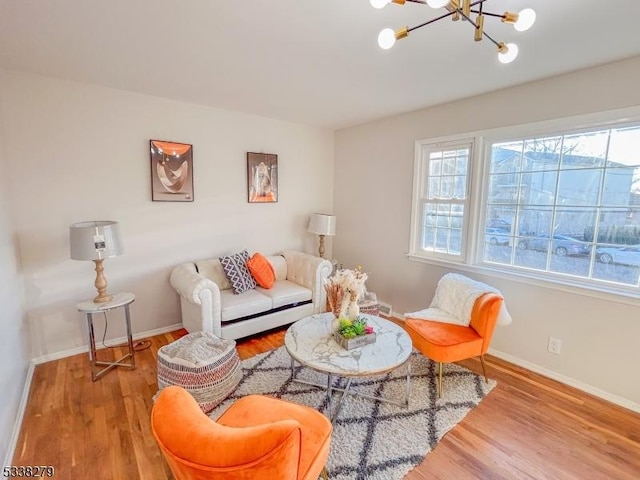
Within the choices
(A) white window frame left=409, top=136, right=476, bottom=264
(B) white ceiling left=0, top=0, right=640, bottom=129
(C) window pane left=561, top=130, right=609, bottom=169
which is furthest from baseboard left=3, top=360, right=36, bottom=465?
(C) window pane left=561, top=130, right=609, bottom=169

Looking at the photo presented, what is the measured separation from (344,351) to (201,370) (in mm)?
971

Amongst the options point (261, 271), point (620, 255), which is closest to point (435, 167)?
point (620, 255)

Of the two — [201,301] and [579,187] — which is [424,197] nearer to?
[579,187]

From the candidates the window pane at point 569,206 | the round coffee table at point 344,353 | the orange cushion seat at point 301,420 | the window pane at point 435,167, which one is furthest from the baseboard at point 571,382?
the orange cushion seat at point 301,420

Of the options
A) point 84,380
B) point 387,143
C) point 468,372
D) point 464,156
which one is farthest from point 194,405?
point 387,143

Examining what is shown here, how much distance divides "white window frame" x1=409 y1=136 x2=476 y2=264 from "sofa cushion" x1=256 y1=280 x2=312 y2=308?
4.33 ft

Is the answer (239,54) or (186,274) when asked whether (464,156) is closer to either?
(239,54)

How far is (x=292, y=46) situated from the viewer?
199cm

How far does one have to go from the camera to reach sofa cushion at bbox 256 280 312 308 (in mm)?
3234

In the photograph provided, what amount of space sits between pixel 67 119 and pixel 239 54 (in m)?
1.68

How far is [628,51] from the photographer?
2008 mm

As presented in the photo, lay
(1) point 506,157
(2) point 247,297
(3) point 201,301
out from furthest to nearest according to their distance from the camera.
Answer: (2) point 247,297 → (1) point 506,157 → (3) point 201,301

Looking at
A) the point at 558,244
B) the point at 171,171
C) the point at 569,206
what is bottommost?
the point at 558,244

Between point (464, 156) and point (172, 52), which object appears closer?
point (172, 52)
